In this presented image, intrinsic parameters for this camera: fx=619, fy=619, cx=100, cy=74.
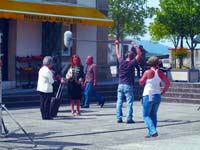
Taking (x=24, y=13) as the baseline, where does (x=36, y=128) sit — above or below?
below

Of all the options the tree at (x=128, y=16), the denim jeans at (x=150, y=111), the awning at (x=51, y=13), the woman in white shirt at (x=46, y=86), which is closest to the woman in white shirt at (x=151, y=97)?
the denim jeans at (x=150, y=111)

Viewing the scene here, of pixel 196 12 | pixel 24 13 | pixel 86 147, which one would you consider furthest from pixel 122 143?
pixel 196 12

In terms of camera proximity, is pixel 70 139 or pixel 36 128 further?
pixel 36 128

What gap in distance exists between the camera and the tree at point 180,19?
36.2 m

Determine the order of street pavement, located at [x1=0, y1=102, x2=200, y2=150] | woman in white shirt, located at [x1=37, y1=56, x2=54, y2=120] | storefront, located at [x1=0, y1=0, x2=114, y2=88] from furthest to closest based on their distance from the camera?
1. storefront, located at [x1=0, y1=0, x2=114, y2=88]
2. woman in white shirt, located at [x1=37, y1=56, x2=54, y2=120]
3. street pavement, located at [x1=0, y1=102, x2=200, y2=150]

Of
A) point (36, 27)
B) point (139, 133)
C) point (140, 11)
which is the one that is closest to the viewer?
point (139, 133)

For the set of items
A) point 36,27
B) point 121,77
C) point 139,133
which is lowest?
point 139,133

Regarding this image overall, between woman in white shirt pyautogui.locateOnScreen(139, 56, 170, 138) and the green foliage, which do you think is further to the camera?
the green foliage

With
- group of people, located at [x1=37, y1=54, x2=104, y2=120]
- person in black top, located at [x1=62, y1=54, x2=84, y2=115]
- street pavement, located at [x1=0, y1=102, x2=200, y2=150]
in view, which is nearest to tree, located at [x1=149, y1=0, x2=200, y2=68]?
group of people, located at [x1=37, y1=54, x2=104, y2=120]

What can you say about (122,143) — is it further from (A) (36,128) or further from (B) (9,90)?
(B) (9,90)

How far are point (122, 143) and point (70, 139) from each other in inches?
50.0

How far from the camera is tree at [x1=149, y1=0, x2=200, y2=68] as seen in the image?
36219 millimetres

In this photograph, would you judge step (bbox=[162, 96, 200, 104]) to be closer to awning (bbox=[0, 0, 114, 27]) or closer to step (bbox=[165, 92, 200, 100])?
step (bbox=[165, 92, 200, 100])

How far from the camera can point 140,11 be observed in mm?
47781
